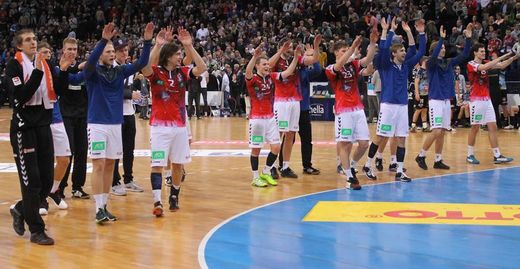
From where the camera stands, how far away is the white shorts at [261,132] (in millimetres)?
11320

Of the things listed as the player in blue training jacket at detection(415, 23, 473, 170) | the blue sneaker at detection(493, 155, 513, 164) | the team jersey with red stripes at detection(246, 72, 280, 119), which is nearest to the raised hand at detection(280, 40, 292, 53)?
the team jersey with red stripes at detection(246, 72, 280, 119)

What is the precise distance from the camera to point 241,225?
28.1ft

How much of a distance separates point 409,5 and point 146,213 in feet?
63.0

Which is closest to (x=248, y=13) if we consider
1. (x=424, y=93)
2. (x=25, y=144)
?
(x=424, y=93)

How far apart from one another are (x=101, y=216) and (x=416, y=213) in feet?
11.8

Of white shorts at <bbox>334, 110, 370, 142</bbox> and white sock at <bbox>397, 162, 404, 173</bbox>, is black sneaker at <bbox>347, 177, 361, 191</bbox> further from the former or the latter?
white sock at <bbox>397, 162, 404, 173</bbox>

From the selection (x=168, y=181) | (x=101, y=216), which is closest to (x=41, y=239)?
(x=101, y=216)

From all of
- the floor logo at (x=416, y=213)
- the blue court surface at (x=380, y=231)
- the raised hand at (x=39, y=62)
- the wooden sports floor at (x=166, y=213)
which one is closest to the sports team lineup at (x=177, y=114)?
the raised hand at (x=39, y=62)

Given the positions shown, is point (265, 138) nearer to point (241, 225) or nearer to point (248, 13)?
point (241, 225)

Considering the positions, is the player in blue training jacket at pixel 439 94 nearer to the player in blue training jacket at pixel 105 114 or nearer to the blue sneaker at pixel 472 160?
the blue sneaker at pixel 472 160

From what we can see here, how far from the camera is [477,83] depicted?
1371cm

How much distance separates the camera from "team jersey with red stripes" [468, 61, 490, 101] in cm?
1361

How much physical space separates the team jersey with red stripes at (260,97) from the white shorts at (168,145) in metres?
2.25

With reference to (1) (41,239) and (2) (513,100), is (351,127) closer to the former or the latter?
(1) (41,239)
